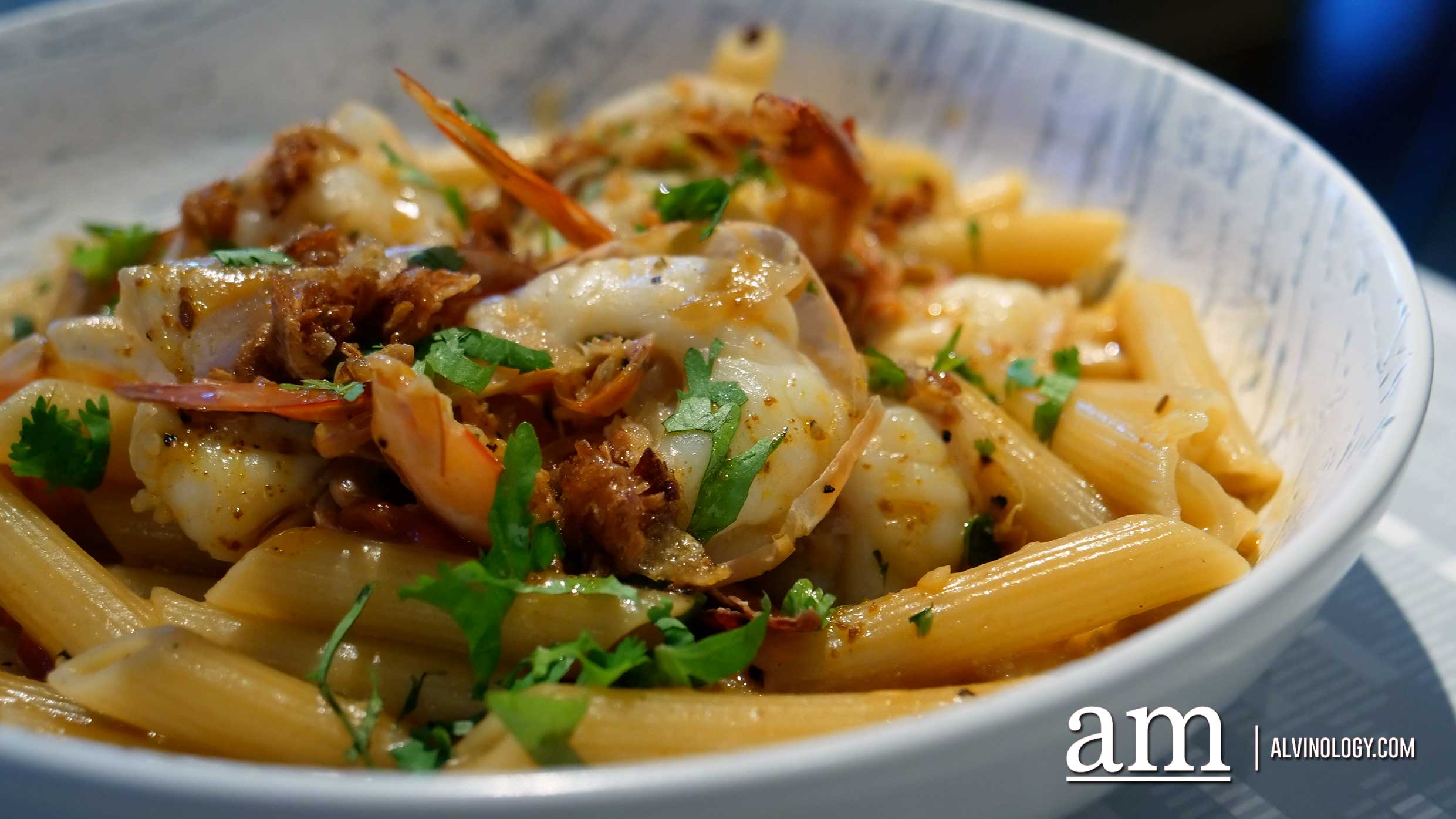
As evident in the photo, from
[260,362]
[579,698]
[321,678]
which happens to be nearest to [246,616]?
[321,678]

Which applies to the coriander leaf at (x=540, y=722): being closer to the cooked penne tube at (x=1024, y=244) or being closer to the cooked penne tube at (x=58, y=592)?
the cooked penne tube at (x=58, y=592)

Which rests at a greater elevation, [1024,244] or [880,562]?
[1024,244]

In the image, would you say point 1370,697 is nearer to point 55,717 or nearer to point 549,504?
point 549,504

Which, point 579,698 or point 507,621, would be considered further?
point 507,621

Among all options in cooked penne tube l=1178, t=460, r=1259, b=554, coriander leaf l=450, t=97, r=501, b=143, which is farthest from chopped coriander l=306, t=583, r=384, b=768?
cooked penne tube l=1178, t=460, r=1259, b=554

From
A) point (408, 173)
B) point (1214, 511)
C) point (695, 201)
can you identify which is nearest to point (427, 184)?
point (408, 173)

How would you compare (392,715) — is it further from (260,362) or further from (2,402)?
(2,402)

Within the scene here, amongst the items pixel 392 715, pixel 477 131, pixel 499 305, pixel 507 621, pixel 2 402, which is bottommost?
pixel 392 715
